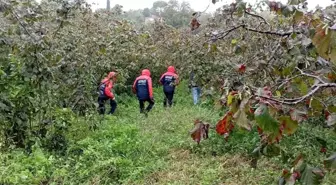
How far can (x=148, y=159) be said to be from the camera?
6.75 metres

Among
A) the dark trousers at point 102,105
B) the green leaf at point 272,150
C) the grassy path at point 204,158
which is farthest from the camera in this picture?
the dark trousers at point 102,105

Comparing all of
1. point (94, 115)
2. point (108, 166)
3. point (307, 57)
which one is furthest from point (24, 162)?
point (307, 57)

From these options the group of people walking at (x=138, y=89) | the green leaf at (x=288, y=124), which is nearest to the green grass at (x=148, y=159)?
the group of people walking at (x=138, y=89)

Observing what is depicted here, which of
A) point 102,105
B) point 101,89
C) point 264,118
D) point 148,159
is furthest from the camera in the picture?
point 102,105

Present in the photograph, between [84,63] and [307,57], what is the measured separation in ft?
19.1

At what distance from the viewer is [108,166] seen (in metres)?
6.12

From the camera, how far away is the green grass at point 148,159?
19.0 ft

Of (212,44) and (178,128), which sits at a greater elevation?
(212,44)

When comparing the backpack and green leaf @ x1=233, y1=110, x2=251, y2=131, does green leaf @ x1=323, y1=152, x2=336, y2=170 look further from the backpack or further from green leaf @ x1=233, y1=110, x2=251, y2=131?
the backpack

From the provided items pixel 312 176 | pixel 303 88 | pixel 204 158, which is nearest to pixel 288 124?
pixel 312 176

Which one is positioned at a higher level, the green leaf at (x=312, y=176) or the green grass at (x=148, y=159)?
the green leaf at (x=312, y=176)

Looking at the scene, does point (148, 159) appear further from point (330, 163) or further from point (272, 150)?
point (330, 163)

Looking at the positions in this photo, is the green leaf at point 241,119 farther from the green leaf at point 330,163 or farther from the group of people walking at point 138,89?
the group of people walking at point 138,89

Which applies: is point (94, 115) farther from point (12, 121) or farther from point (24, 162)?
point (24, 162)
